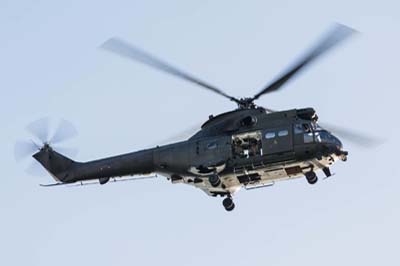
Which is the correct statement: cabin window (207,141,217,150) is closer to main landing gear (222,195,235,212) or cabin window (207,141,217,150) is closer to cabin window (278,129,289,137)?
main landing gear (222,195,235,212)

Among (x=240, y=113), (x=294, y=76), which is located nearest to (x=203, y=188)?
(x=240, y=113)

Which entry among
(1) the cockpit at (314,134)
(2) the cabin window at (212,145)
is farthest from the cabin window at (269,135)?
(2) the cabin window at (212,145)

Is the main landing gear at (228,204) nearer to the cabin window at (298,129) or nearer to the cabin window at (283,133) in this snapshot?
the cabin window at (283,133)

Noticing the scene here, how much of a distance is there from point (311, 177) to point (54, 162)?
1094 cm

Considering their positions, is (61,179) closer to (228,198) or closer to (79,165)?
(79,165)

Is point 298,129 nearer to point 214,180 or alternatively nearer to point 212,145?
point 212,145

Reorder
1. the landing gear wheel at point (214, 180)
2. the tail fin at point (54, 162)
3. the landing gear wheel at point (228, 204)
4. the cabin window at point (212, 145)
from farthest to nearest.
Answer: the tail fin at point (54, 162), the landing gear wheel at point (228, 204), the cabin window at point (212, 145), the landing gear wheel at point (214, 180)

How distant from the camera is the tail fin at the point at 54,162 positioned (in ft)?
127

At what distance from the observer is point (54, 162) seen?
3925 cm

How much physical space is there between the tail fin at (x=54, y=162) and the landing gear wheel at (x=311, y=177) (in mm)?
9821

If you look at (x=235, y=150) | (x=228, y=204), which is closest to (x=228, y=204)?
(x=228, y=204)

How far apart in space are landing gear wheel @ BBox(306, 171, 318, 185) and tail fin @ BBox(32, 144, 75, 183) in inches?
387

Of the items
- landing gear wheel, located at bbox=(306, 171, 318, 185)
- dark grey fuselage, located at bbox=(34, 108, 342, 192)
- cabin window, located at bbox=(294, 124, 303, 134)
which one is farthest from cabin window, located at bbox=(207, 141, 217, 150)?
landing gear wheel, located at bbox=(306, 171, 318, 185)

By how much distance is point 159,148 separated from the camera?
3725 cm
